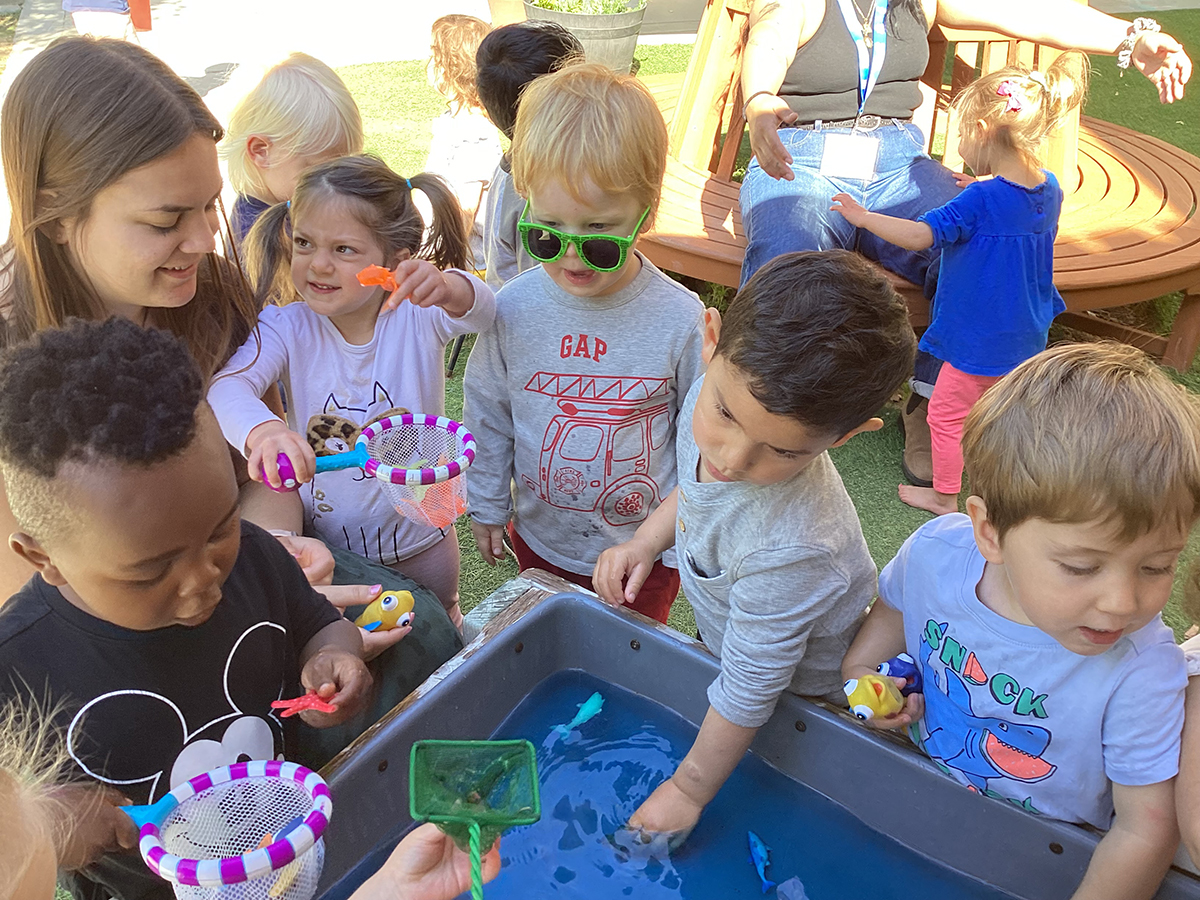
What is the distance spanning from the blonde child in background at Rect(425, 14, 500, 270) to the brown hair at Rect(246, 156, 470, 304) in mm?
1561

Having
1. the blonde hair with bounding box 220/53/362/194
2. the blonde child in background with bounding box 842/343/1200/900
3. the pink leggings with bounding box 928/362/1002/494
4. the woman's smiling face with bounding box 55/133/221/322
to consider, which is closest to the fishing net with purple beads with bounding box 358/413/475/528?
the woman's smiling face with bounding box 55/133/221/322

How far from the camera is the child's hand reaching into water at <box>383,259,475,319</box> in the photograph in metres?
1.77

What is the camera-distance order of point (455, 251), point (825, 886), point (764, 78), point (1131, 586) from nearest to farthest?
point (1131, 586)
point (825, 886)
point (455, 251)
point (764, 78)

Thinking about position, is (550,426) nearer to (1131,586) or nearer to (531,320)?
(531,320)

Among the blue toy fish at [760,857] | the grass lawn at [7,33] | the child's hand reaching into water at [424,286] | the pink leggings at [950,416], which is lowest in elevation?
the grass lawn at [7,33]

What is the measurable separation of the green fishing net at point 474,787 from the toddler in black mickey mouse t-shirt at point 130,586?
32cm

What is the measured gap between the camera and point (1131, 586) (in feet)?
3.83

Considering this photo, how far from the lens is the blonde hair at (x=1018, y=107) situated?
9.36 feet

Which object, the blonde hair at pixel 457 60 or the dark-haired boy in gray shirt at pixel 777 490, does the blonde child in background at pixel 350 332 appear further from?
the blonde hair at pixel 457 60

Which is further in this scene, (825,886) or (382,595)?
(382,595)

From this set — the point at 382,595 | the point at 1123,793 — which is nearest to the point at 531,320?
the point at 382,595

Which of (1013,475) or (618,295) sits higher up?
(1013,475)

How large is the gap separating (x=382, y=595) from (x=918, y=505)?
2.17 meters

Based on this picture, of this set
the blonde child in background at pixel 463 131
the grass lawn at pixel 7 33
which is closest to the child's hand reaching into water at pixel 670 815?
the blonde child in background at pixel 463 131
